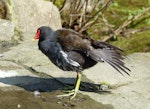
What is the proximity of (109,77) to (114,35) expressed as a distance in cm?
316

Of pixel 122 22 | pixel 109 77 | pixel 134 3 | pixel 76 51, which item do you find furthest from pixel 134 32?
pixel 76 51

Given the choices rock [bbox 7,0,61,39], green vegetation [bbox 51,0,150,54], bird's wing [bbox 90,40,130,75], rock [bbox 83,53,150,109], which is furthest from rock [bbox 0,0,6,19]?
bird's wing [bbox 90,40,130,75]

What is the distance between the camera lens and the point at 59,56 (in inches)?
212

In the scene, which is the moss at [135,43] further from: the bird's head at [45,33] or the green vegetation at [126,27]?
the bird's head at [45,33]

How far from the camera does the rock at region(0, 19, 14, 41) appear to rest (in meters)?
7.41

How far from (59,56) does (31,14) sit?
3.23 metres

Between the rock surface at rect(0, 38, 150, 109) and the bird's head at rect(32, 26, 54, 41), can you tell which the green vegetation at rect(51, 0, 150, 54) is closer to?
the rock surface at rect(0, 38, 150, 109)

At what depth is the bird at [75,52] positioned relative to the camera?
5352 millimetres

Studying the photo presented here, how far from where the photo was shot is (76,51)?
5.39 m

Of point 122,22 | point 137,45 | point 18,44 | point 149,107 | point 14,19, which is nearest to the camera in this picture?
point 149,107

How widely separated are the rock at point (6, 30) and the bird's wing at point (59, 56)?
205 cm

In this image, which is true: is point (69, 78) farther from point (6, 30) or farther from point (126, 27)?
point (126, 27)

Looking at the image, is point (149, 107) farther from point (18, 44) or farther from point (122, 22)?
point (122, 22)

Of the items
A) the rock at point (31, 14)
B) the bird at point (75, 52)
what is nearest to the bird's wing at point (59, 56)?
the bird at point (75, 52)
